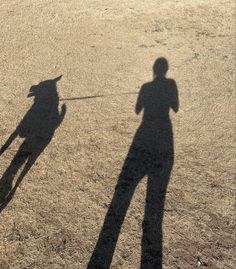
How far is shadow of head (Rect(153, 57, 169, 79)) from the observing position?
13.3m

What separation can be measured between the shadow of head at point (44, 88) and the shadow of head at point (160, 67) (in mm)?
3001

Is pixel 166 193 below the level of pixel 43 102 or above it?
below

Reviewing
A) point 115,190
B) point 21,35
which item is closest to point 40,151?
point 115,190

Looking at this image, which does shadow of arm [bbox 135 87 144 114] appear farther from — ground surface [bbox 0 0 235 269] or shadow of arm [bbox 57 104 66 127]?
shadow of arm [bbox 57 104 66 127]

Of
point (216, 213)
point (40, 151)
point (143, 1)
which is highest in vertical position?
point (143, 1)

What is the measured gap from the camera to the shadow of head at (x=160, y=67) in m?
13.3

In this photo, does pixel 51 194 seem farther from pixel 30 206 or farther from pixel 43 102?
pixel 43 102

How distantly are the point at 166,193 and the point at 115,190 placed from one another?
101 centimetres

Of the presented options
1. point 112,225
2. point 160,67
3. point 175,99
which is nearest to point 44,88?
point 175,99

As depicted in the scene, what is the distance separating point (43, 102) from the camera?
11219 mm

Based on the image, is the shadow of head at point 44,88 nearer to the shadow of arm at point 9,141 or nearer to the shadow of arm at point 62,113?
the shadow of arm at point 62,113

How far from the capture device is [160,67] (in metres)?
13.6

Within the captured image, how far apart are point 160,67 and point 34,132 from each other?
514cm

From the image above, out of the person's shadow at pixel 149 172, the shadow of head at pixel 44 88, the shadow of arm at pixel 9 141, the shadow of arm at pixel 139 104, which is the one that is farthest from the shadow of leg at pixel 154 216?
the shadow of head at pixel 44 88
